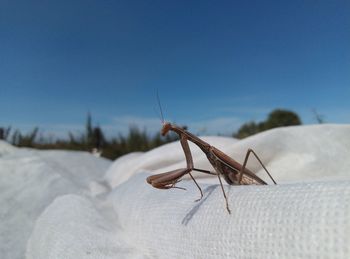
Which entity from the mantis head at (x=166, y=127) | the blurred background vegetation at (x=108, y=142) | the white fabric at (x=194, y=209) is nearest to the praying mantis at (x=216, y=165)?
the mantis head at (x=166, y=127)

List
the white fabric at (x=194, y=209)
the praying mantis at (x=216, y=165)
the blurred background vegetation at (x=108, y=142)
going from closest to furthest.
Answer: the white fabric at (x=194, y=209) < the praying mantis at (x=216, y=165) < the blurred background vegetation at (x=108, y=142)

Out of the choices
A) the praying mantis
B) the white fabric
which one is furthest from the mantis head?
the white fabric

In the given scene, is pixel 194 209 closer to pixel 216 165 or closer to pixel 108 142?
pixel 216 165

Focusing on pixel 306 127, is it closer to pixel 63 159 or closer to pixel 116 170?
pixel 116 170

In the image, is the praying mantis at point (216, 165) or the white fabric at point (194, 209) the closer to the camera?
the white fabric at point (194, 209)

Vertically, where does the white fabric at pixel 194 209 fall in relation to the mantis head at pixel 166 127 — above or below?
below

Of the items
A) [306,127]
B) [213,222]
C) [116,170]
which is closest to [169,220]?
[213,222]

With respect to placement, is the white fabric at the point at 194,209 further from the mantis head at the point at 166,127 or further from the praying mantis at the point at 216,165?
the mantis head at the point at 166,127

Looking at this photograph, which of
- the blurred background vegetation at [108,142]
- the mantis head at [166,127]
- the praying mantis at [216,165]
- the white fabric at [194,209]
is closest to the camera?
the white fabric at [194,209]

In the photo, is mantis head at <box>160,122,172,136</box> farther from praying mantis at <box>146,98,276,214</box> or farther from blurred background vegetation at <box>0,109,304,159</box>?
blurred background vegetation at <box>0,109,304,159</box>
